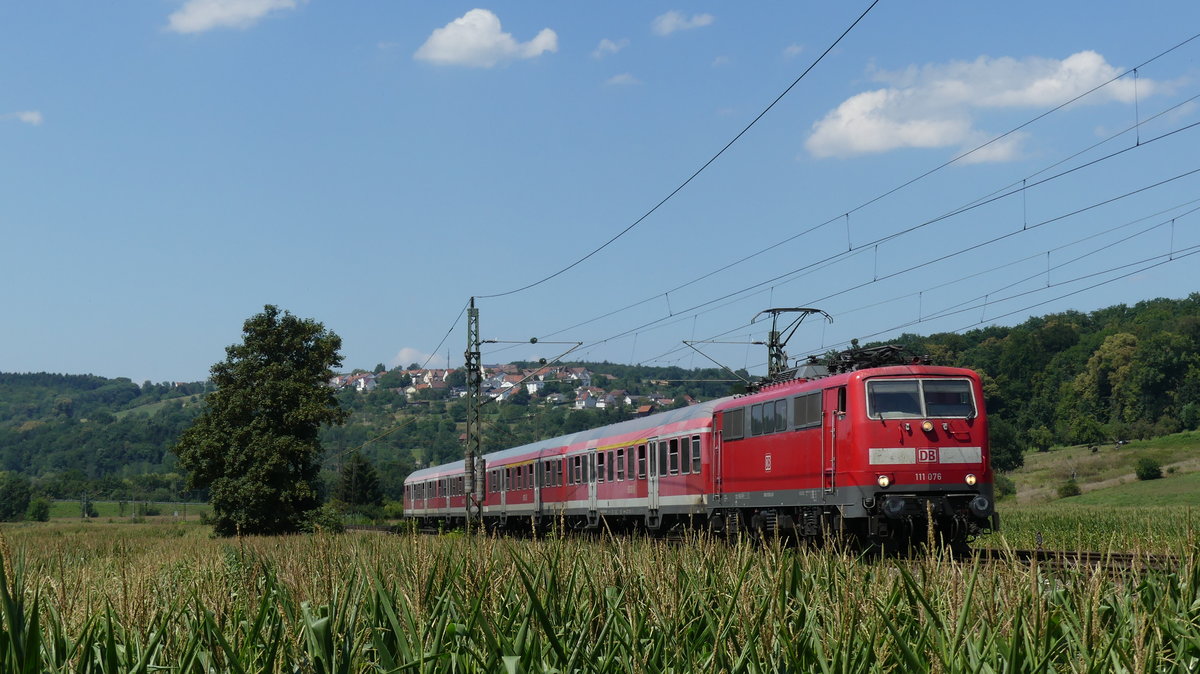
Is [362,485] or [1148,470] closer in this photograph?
[1148,470]

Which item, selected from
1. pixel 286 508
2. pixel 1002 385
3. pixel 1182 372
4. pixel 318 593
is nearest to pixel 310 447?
pixel 286 508

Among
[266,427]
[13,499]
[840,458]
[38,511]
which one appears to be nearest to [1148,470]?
[266,427]

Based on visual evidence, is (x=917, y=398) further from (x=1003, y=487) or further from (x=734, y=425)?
(x=1003, y=487)

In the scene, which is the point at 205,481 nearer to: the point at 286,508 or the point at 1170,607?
the point at 286,508

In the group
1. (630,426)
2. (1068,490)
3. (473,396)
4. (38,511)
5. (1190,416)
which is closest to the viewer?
(630,426)

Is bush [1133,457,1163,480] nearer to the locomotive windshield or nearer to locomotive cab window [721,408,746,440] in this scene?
locomotive cab window [721,408,746,440]

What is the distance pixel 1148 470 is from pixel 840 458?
78611mm

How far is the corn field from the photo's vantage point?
5.00 meters

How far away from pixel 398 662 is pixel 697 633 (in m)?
1.55

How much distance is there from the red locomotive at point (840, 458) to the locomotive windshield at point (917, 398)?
0.05ft

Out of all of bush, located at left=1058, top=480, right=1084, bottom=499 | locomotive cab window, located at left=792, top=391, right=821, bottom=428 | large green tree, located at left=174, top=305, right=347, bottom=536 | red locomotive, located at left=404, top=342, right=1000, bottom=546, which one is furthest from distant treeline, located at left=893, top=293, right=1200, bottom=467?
locomotive cab window, located at left=792, top=391, right=821, bottom=428

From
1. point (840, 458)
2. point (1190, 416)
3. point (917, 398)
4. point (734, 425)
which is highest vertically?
point (1190, 416)

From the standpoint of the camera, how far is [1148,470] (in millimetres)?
89250

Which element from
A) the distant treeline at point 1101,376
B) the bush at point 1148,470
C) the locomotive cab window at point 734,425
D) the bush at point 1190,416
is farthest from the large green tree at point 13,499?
the bush at point 1190,416
